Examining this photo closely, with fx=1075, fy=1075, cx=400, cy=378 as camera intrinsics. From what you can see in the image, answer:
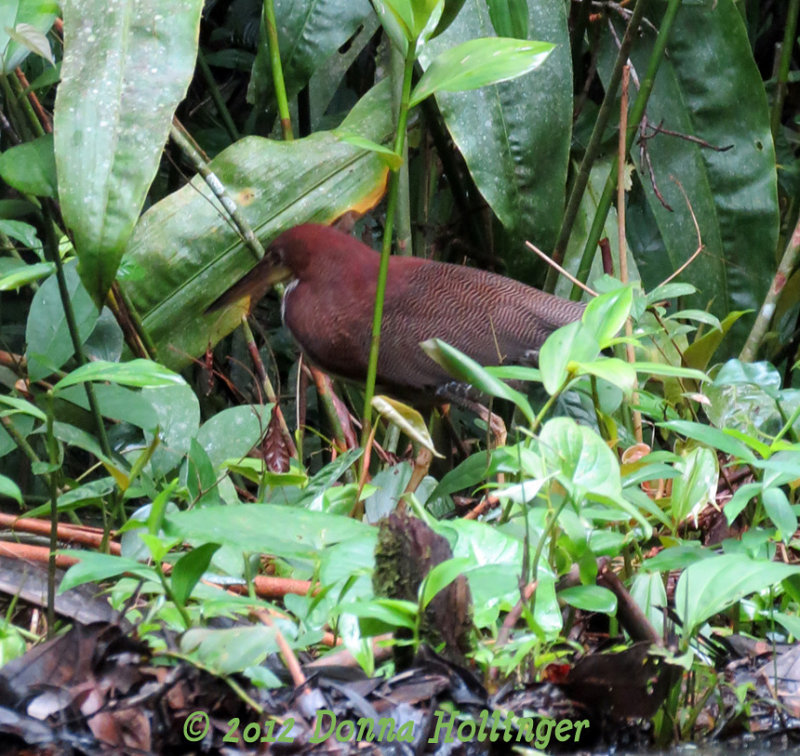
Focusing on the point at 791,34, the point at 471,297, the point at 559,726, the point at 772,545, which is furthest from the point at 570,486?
the point at 791,34

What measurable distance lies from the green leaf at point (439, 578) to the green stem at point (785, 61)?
1917 millimetres

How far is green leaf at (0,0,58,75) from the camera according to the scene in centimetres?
105

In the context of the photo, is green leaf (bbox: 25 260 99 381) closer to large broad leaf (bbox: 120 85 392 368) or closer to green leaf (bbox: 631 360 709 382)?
large broad leaf (bbox: 120 85 392 368)

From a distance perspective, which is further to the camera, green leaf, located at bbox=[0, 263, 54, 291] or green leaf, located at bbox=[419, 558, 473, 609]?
green leaf, located at bbox=[0, 263, 54, 291]

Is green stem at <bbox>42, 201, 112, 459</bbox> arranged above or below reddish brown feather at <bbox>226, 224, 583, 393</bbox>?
above

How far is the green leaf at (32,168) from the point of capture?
44.7 inches

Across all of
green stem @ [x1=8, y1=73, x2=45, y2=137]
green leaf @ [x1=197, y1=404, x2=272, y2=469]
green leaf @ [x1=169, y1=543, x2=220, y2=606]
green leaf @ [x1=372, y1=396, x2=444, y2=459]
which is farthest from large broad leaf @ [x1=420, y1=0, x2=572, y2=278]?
green leaf @ [x1=169, y1=543, x2=220, y2=606]

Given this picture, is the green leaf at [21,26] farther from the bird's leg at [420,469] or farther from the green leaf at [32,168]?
the bird's leg at [420,469]

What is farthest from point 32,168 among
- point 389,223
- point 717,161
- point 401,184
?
point 717,161

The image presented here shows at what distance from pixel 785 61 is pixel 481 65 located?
5.34 feet

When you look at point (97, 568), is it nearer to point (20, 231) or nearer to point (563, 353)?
point (563, 353)

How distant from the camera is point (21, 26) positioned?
108 centimetres

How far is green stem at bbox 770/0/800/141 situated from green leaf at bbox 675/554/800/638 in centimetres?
174

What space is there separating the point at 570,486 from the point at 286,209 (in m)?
1.36
